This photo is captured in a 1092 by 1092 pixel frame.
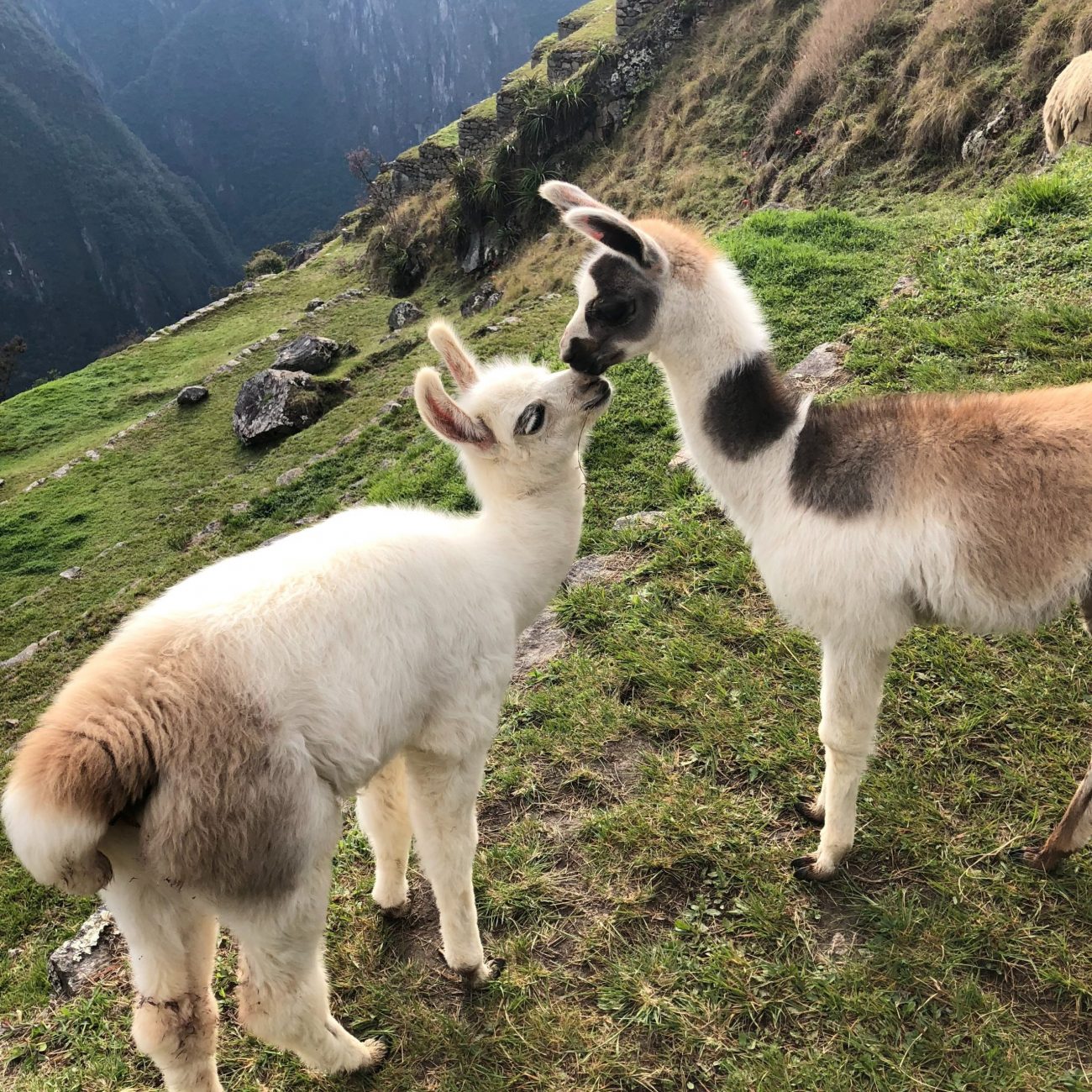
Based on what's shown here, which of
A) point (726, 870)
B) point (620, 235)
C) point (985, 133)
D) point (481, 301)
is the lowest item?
point (481, 301)

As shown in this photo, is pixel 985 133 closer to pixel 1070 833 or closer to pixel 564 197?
pixel 564 197

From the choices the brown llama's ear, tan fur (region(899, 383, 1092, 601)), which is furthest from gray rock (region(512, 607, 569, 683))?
tan fur (region(899, 383, 1092, 601))

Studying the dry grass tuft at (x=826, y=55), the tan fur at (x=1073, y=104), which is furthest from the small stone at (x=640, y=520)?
the dry grass tuft at (x=826, y=55)

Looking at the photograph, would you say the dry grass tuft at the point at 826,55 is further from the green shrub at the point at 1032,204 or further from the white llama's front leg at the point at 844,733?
the white llama's front leg at the point at 844,733

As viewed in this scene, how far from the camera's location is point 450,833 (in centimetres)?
248

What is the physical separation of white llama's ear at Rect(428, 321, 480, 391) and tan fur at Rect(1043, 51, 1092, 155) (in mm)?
5690

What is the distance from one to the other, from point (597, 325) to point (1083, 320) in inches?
176

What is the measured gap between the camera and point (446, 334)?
299 centimetres

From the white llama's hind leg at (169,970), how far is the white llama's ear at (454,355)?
208cm

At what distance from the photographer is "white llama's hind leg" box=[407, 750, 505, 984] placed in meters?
2.44

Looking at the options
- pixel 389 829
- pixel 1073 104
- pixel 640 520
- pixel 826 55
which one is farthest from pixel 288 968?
pixel 826 55

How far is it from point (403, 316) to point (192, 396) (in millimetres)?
6566

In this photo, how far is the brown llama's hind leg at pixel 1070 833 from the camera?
8.00 ft

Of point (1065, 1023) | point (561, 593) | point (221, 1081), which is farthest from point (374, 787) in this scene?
point (1065, 1023)
